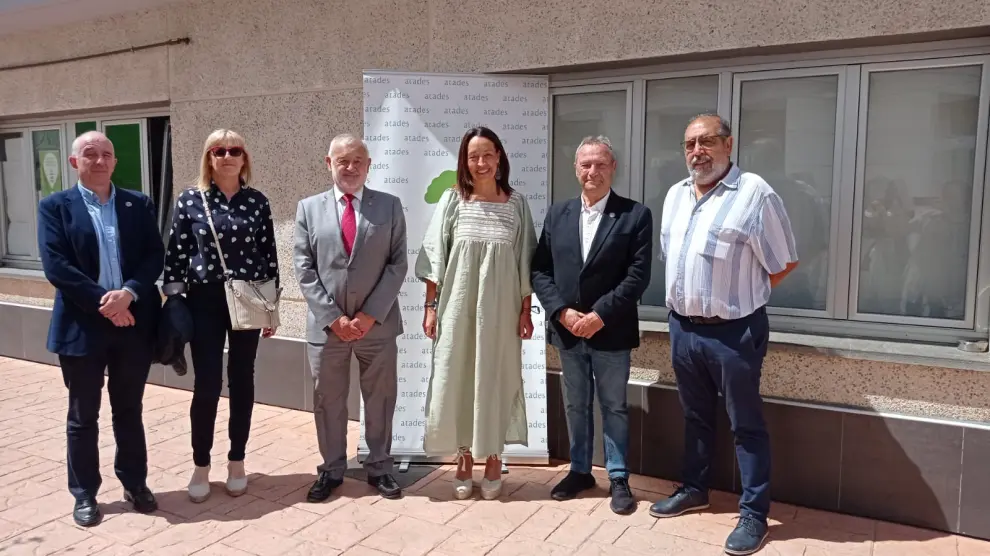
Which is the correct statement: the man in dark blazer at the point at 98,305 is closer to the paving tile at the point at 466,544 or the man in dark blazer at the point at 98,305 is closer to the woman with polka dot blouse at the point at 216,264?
the woman with polka dot blouse at the point at 216,264

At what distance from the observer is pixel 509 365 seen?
3.72 meters

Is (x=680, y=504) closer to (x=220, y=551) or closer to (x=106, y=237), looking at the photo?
(x=220, y=551)

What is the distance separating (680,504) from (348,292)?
6.42ft

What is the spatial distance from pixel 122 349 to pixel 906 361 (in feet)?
12.2

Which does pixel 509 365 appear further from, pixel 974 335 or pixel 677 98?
pixel 974 335

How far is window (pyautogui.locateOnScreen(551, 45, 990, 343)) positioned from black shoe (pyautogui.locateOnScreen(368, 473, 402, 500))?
223 centimetres

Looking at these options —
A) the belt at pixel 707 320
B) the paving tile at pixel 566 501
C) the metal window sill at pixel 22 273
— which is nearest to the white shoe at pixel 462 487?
the paving tile at pixel 566 501

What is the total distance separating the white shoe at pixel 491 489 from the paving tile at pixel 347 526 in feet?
1.59

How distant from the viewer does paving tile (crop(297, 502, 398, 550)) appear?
3.29 meters

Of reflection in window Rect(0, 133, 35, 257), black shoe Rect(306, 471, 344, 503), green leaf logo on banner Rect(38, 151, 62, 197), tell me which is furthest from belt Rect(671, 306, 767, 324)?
reflection in window Rect(0, 133, 35, 257)

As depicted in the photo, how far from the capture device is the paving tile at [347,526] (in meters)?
3.29

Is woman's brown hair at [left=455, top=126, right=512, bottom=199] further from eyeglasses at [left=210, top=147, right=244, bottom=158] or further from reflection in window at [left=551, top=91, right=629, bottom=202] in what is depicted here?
eyeglasses at [left=210, top=147, right=244, bottom=158]

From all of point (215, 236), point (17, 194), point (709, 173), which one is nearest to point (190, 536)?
point (215, 236)

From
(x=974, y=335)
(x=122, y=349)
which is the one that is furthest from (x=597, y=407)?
(x=122, y=349)
